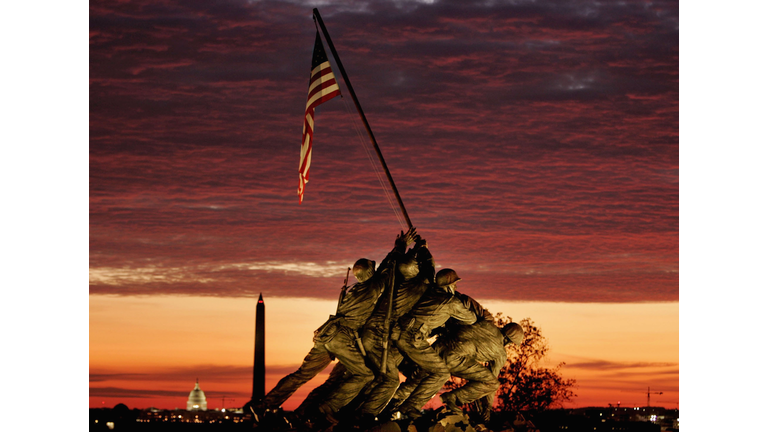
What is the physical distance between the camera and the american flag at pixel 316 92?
21.1m

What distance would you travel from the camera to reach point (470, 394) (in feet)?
67.9

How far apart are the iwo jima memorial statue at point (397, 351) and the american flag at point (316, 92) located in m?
0.52

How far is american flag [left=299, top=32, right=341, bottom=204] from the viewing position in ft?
69.4

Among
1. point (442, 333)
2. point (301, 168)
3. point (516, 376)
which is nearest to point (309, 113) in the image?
point (301, 168)

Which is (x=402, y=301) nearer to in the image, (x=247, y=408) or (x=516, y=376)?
(x=247, y=408)

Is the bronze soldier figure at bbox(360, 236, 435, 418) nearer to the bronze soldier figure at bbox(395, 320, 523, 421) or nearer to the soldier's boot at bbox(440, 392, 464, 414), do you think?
the bronze soldier figure at bbox(395, 320, 523, 421)

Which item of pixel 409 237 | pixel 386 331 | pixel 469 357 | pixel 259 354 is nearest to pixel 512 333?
pixel 469 357

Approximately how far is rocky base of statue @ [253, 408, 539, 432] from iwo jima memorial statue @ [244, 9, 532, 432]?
0.9 inches

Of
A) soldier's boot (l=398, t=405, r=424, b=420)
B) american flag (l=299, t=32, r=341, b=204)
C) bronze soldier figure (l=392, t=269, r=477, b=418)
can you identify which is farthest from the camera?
american flag (l=299, t=32, r=341, b=204)

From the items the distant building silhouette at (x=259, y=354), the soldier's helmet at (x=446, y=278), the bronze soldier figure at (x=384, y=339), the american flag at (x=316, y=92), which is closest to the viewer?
the bronze soldier figure at (x=384, y=339)

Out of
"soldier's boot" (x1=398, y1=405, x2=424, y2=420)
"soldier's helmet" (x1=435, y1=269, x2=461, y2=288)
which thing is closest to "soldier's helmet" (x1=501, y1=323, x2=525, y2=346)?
"soldier's helmet" (x1=435, y1=269, x2=461, y2=288)

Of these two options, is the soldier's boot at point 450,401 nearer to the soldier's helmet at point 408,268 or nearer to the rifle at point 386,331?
the rifle at point 386,331

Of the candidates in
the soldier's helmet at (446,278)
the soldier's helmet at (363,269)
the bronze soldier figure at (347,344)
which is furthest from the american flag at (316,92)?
the soldier's helmet at (446,278)

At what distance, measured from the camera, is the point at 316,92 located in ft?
69.7
